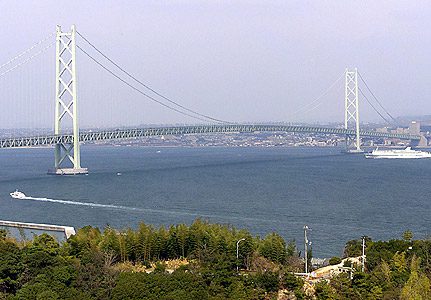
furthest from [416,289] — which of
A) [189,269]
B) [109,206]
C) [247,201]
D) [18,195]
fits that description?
[18,195]

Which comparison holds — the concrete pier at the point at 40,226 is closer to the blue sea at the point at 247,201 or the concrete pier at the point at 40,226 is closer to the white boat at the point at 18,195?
the blue sea at the point at 247,201

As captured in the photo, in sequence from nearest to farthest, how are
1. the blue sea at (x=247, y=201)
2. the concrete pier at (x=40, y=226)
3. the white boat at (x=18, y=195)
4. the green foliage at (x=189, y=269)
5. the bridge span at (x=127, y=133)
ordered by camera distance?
the green foliage at (x=189, y=269), the concrete pier at (x=40, y=226), the blue sea at (x=247, y=201), the white boat at (x=18, y=195), the bridge span at (x=127, y=133)

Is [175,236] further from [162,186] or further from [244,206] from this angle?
[162,186]

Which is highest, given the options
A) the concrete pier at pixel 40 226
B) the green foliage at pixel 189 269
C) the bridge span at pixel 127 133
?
the bridge span at pixel 127 133

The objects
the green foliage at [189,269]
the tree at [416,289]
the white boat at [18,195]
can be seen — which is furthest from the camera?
the white boat at [18,195]

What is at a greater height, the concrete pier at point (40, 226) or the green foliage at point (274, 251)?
the green foliage at point (274, 251)

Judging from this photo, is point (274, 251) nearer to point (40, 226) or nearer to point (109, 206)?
point (40, 226)

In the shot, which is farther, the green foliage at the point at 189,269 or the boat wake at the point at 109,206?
the boat wake at the point at 109,206

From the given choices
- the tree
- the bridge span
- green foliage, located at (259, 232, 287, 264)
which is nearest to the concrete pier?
green foliage, located at (259, 232, 287, 264)

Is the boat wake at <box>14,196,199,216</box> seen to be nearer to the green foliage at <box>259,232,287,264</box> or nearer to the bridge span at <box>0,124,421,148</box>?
the green foliage at <box>259,232,287,264</box>

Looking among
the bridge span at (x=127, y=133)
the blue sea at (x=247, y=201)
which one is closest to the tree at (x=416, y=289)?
the blue sea at (x=247, y=201)
